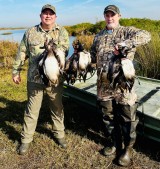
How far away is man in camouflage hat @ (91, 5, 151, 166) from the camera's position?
12.5 feet

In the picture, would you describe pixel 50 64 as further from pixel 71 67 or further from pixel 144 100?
pixel 144 100

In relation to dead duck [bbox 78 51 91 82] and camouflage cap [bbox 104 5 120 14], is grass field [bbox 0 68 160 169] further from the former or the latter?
camouflage cap [bbox 104 5 120 14]

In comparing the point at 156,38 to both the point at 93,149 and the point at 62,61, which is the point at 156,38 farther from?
the point at 62,61

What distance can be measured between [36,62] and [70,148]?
67.0 inches

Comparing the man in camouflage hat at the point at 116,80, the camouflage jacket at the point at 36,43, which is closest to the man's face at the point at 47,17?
the camouflage jacket at the point at 36,43

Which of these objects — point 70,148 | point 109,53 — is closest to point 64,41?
point 109,53

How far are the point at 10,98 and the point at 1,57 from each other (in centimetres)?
817

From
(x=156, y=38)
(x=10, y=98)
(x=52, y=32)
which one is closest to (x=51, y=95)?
(x=52, y=32)

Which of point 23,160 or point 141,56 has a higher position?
point 141,56

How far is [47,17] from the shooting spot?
184 inches

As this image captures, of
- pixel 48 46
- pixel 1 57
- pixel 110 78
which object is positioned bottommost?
pixel 1 57

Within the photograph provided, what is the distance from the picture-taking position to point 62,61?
13.0 feet

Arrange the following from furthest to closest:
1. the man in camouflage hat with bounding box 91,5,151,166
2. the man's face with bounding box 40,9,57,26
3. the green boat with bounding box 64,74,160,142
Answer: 1. the green boat with bounding box 64,74,160,142
2. the man's face with bounding box 40,9,57,26
3. the man in camouflage hat with bounding box 91,5,151,166

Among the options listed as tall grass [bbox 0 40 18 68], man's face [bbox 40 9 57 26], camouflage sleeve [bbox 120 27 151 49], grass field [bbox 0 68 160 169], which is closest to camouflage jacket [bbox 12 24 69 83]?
man's face [bbox 40 9 57 26]
